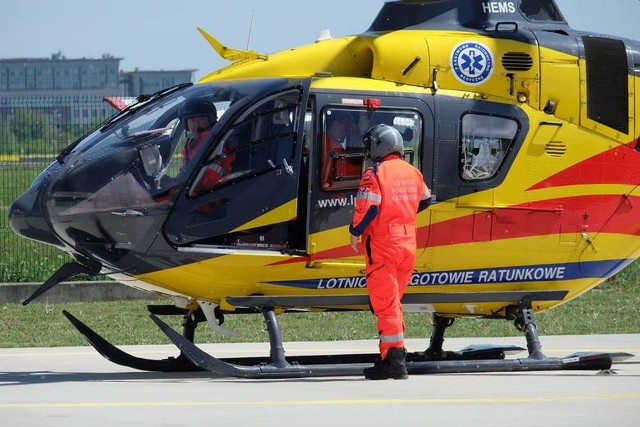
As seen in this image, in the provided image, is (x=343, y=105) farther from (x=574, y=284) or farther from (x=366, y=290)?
(x=574, y=284)

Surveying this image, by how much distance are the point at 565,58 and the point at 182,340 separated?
4.04m

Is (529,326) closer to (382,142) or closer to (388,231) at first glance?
(388,231)

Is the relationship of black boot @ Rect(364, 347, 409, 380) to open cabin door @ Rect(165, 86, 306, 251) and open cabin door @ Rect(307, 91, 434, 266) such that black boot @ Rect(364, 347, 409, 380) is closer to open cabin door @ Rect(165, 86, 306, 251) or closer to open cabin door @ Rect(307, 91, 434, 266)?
open cabin door @ Rect(307, 91, 434, 266)

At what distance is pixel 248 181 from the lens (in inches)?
407

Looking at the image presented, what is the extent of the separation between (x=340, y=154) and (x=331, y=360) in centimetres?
185

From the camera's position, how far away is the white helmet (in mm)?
10078

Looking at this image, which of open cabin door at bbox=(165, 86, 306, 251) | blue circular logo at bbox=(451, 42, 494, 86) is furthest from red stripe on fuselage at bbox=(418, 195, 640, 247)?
open cabin door at bbox=(165, 86, 306, 251)

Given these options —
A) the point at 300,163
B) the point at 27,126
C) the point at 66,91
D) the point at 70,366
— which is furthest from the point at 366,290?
the point at 66,91

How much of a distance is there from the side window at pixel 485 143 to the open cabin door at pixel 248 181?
1449 millimetres

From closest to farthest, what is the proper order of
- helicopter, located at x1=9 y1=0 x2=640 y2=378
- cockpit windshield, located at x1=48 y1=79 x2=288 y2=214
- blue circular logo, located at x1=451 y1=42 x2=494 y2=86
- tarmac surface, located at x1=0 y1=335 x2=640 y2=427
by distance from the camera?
tarmac surface, located at x1=0 y1=335 x2=640 y2=427 < cockpit windshield, located at x1=48 y1=79 x2=288 y2=214 < helicopter, located at x1=9 y1=0 x2=640 y2=378 < blue circular logo, located at x1=451 y1=42 x2=494 y2=86

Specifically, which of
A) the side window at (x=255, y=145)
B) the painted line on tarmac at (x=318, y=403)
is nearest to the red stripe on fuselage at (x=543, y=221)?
the side window at (x=255, y=145)

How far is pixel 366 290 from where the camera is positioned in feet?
35.8

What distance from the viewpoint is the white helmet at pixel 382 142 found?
1008cm

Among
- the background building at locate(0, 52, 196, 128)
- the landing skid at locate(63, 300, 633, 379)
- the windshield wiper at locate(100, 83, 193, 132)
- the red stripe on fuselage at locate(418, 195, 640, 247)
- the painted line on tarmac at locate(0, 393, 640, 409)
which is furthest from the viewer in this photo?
the background building at locate(0, 52, 196, 128)
